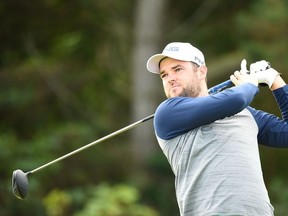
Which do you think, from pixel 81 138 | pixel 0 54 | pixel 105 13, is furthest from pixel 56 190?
pixel 105 13

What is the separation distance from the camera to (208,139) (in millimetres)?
4012

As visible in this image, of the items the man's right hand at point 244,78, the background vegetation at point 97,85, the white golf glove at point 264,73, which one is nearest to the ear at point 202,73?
the man's right hand at point 244,78

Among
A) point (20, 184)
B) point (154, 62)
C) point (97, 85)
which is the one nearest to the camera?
point (154, 62)

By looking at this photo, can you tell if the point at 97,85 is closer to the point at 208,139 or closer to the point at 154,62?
the point at 154,62

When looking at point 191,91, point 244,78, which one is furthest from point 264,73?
point 191,91

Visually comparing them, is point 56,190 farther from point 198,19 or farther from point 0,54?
point 198,19

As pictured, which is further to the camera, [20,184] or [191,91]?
[20,184]

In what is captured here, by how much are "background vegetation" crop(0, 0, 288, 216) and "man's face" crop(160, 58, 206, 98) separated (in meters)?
6.76

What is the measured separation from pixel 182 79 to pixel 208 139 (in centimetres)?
37

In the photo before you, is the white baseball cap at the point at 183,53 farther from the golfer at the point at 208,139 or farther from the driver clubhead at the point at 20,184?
the driver clubhead at the point at 20,184

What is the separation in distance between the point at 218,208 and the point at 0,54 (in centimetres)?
902

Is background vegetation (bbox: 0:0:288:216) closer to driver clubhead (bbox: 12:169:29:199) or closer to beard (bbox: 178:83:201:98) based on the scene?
driver clubhead (bbox: 12:169:29:199)

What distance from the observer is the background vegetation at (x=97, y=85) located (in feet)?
38.6

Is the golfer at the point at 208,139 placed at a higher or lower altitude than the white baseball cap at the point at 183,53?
lower
